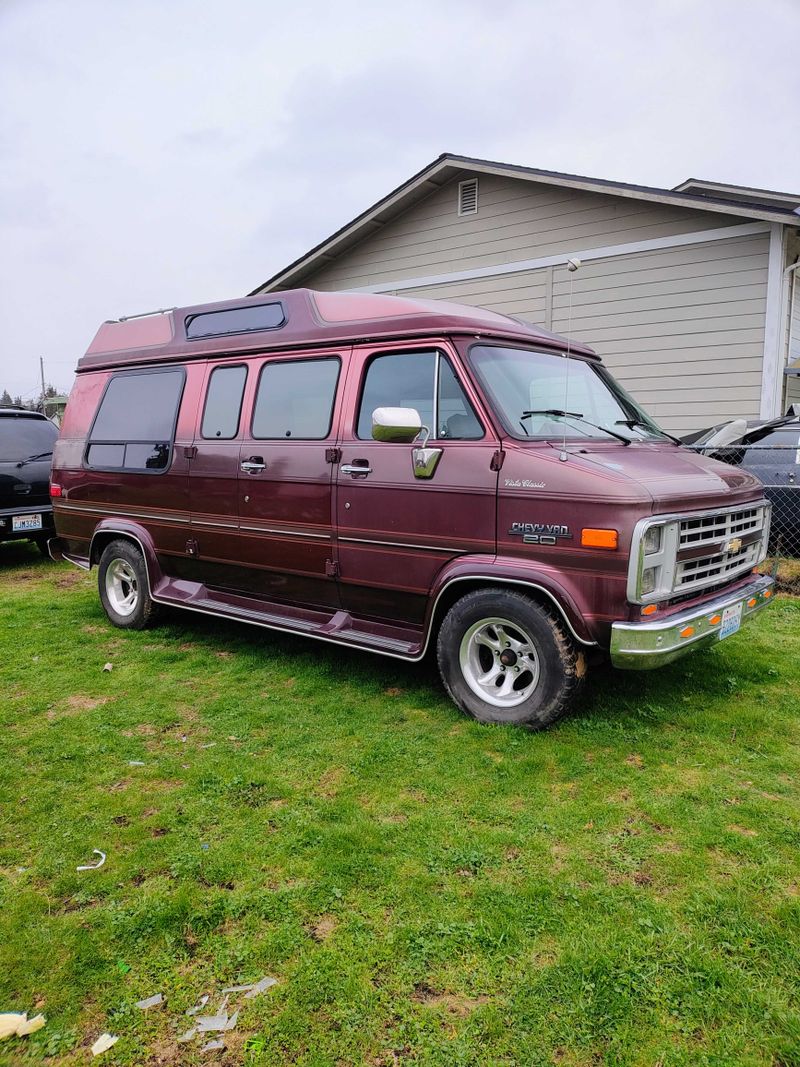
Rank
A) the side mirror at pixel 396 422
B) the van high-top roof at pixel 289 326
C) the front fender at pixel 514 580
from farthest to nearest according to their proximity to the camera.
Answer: the van high-top roof at pixel 289 326 → the side mirror at pixel 396 422 → the front fender at pixel 514 580

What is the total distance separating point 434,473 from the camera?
4.23 meters

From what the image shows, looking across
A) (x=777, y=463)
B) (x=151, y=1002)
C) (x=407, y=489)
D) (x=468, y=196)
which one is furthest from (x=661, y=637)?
(x=468, y=196)

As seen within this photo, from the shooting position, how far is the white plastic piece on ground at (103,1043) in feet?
6.88

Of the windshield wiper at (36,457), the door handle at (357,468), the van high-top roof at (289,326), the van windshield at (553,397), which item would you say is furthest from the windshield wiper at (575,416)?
the windshield wiper at (36,457)

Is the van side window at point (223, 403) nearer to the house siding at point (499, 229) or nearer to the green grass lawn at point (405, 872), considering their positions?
the green grass lawn at point (405, 872)

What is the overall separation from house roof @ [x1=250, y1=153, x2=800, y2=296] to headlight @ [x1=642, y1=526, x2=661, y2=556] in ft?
22.5

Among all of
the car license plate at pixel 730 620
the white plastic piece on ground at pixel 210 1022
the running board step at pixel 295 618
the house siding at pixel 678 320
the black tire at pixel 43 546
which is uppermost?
the house siding at pixel 678 320

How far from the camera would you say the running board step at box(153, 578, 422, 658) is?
14.8 ft

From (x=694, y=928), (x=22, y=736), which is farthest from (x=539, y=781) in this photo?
(x=22, y=736)

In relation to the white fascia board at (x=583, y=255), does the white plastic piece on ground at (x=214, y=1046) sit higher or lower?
lower

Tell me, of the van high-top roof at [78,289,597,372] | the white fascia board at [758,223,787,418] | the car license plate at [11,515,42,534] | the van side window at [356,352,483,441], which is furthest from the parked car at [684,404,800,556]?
the car license plate at [11,515,42,534]

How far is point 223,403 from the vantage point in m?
5.51

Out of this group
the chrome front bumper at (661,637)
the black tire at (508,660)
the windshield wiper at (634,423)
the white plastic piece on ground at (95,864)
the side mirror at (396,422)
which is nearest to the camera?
the white plastic piece on ground at (95,864)

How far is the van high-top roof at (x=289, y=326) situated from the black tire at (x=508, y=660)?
5.55 feet
